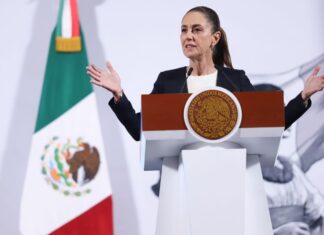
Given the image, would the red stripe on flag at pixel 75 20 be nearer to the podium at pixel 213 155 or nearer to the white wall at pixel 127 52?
the white wall at pixel 127 52

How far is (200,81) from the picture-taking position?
2.36 meters

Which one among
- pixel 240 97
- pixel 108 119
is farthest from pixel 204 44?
pixel 108 119

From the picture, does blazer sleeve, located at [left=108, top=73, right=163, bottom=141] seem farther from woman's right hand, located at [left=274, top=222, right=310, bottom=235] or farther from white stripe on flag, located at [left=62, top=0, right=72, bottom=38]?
woman's right hand, located at [left=274, top=222, right=310, bottom=235]

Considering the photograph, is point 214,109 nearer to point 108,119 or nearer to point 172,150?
point 172,150

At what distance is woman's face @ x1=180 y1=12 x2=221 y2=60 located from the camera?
2.34 m

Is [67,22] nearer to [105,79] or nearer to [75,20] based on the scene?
[75,20]

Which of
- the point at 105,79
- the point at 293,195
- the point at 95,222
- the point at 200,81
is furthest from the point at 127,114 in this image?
the point at 293,195

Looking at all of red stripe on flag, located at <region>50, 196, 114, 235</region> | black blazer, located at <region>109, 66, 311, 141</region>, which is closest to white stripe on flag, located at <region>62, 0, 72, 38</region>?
red stripe on flag, located at <region>50, 196, 114, 235</region>

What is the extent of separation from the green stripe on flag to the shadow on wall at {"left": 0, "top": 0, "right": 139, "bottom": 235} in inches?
2.3

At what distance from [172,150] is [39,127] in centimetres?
168

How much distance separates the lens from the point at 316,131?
385 cm

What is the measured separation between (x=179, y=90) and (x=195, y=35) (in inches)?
8.2

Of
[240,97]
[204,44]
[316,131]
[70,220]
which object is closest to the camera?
[240,97]

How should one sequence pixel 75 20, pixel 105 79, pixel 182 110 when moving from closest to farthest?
pixel 182 110 → pixel 105 79 → pixel 75 20
